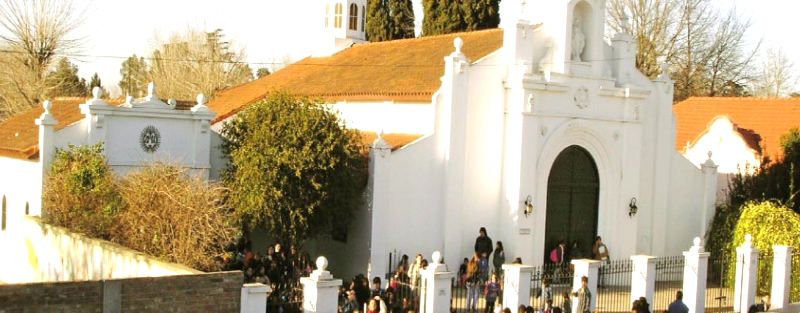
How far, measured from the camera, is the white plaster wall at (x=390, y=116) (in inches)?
964

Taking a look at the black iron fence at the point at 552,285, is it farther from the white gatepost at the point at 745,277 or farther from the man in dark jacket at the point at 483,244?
the white gatepost at the point at 745,277

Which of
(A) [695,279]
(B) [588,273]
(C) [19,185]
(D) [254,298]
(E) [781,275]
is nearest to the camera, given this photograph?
(D) [254,298]

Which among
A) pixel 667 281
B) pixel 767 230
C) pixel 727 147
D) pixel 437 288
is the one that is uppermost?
pixel 727 147

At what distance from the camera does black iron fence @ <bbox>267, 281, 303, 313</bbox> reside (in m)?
16.9

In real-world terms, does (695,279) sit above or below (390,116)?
below

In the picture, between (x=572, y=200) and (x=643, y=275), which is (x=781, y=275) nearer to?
(x=643, y=275)

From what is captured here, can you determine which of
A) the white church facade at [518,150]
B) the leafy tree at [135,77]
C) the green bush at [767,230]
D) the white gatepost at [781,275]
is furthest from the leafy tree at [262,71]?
the white gatepost at [781,275]

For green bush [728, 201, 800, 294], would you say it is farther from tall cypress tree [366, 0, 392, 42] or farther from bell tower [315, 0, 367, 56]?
tall cypress tree [366, 0, 392, 42]

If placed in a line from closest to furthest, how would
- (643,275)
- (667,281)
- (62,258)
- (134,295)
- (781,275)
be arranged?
(134,295), (62,258), (643,275), (781,275), (667,281)

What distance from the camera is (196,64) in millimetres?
49281

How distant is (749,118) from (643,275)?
1508cm

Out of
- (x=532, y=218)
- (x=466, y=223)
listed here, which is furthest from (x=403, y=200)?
(x=532, y=218)

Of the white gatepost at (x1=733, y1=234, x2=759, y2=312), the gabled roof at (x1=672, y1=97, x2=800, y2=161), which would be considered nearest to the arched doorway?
the white gatepost at (x1=733, y1=234, x2=759, y2=312)

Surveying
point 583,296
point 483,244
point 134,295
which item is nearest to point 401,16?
point 483,244
